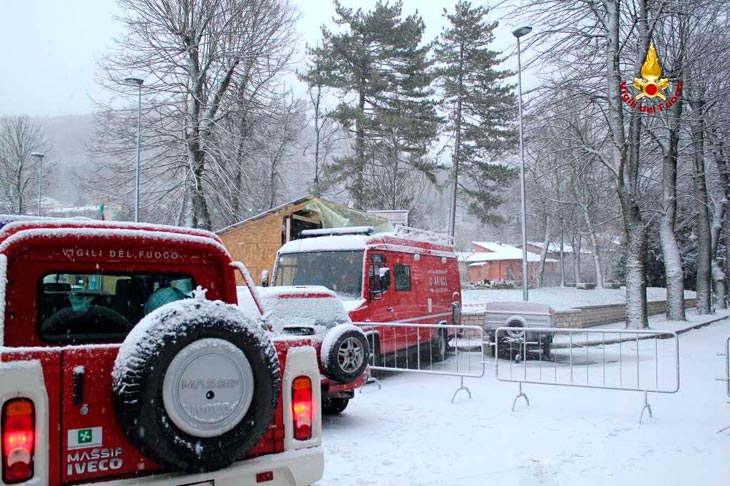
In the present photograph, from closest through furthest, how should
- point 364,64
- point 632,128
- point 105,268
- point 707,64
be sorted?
1. point 105,268
2. point 632,128
3. point 707,64
4. point 364,64

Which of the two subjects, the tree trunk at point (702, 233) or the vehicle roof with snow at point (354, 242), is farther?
the tree trunk at point (702, 233)

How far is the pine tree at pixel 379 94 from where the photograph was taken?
3266cm

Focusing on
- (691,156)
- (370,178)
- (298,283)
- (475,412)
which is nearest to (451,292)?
(298,283)

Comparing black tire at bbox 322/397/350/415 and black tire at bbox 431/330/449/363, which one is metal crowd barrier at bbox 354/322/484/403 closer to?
black tire at bbox 431/330/449/363

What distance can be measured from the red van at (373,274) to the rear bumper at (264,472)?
6.49 m

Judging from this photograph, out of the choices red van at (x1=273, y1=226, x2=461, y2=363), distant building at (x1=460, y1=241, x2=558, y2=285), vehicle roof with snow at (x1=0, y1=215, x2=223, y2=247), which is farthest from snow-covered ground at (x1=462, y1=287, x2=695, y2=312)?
distant building at (x1=460, y1=241, x2=558, y2=285)

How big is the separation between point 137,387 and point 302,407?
1.14 meters

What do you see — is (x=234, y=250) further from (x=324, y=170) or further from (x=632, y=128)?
(x=324, y=170)

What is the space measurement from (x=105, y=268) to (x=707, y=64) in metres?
23.9

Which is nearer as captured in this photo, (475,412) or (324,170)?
(475,412)

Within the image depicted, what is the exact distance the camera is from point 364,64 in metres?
33.1

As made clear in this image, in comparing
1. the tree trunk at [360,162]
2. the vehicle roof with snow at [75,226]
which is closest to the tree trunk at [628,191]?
the vehicle roof with snow at [75,226]

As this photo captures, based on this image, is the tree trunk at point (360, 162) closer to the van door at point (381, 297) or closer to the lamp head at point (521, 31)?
the lamp head at point (521, 31)

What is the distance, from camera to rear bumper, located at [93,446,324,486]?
9.96 feet
